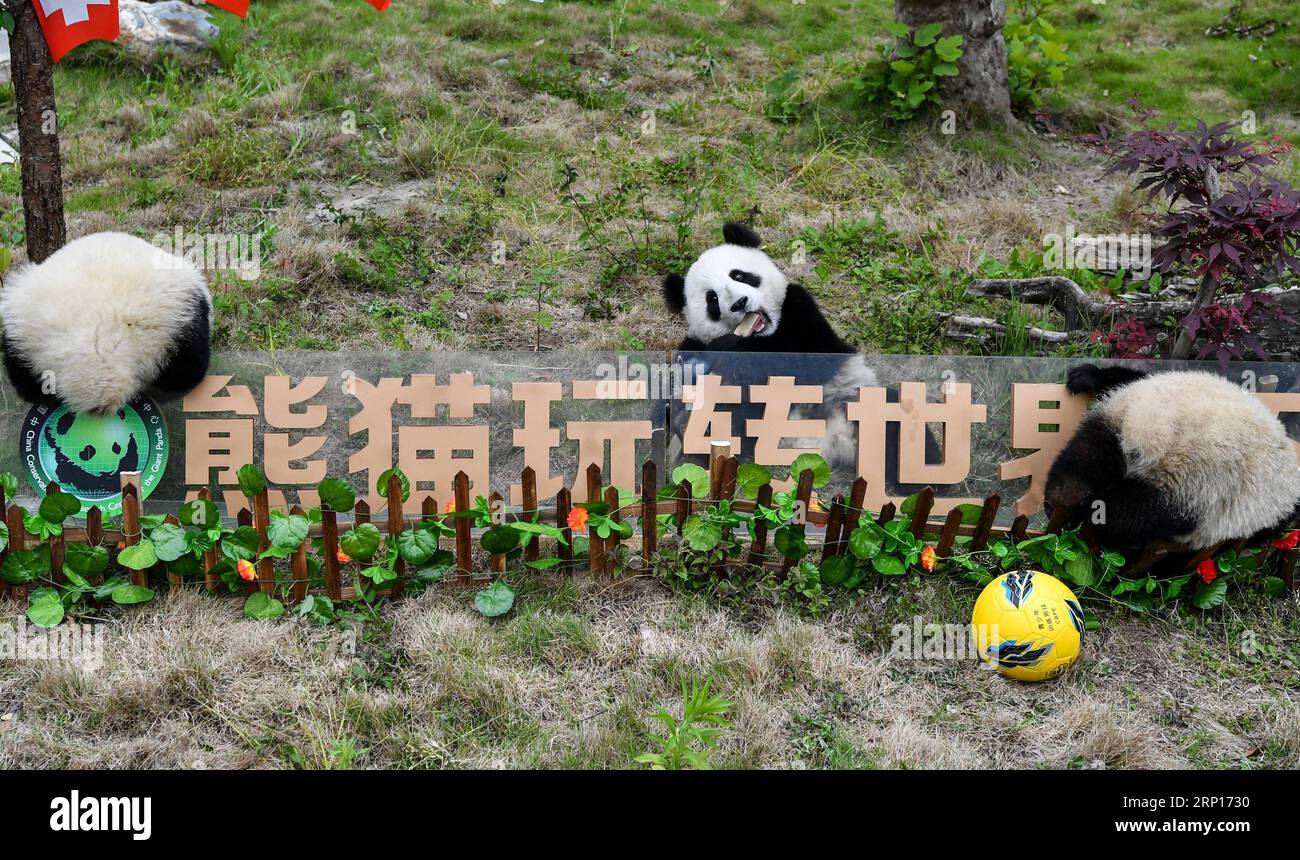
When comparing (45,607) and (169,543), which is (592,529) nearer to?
(169,543)

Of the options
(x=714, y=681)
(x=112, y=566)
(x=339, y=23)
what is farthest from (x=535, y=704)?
(x=339, y=23)

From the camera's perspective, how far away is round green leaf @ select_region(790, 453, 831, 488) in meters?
3.79

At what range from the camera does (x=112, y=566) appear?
3719mm

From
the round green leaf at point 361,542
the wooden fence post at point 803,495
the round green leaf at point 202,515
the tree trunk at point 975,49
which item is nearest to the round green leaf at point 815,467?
the wooden fence post at point 803,495

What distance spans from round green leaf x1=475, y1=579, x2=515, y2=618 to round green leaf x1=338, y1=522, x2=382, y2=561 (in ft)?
1.29

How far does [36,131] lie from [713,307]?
2.96 meters

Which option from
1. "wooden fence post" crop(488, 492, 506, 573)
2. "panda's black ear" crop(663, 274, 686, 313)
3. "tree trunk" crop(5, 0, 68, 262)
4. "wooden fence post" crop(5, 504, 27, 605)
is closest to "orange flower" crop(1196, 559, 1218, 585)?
"panda's black ear" crop(663, 274, 686, 313)

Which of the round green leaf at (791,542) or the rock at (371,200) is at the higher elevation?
the rock at (371,200)

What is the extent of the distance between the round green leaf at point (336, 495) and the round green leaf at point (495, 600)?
0.55 meters

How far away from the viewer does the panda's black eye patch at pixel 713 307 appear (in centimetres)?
459

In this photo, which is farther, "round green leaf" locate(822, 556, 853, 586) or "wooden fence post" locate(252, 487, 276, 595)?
"round green leaf" locate(822, 556, 853, 586)

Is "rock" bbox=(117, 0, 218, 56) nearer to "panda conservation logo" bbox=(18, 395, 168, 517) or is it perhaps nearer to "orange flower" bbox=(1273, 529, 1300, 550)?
"panda conservation logo" bbox=(18, 395, 168, 517)

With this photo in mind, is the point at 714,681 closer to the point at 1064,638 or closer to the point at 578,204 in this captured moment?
the point at 1064,638

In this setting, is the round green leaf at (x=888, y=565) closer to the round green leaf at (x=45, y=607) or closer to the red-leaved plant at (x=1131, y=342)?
the red-leaved plant at (x=1131, y=342)
